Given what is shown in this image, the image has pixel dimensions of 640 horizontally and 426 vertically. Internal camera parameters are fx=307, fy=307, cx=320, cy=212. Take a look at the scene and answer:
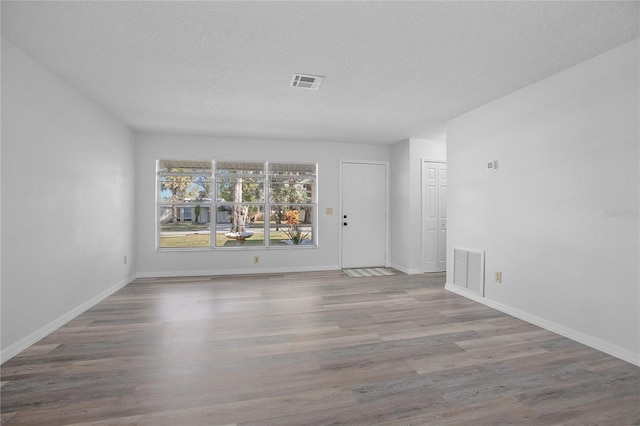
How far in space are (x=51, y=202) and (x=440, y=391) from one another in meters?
3.81

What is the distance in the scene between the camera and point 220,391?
2.04 m

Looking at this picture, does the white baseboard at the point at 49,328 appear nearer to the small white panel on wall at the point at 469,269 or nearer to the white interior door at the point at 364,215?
the white interior door at the point at 364,215

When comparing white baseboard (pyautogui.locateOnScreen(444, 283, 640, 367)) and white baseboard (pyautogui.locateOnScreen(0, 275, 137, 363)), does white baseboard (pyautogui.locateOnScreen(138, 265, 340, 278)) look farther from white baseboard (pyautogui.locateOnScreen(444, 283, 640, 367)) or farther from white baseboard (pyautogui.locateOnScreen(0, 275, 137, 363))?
white baseboard (pyautogui.locateOnScreen(444, 283, 640, 367))

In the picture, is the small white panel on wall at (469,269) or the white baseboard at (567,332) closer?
the white baseboard at (567,332)

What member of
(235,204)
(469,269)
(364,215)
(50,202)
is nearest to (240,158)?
(235,204)

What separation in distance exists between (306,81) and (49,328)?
353 cm

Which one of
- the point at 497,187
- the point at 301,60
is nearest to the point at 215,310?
the point at 301,60

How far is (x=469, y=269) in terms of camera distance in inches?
166

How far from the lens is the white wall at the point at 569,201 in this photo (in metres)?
2.49

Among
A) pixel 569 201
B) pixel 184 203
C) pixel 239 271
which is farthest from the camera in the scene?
pixel 239 271

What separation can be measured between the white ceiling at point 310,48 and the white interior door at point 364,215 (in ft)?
7.54

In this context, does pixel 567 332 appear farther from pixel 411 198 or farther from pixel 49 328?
pixel 49 328

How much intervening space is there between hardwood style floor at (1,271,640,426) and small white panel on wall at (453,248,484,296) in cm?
36

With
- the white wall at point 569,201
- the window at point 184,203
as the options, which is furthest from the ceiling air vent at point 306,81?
the window at point 184,203
